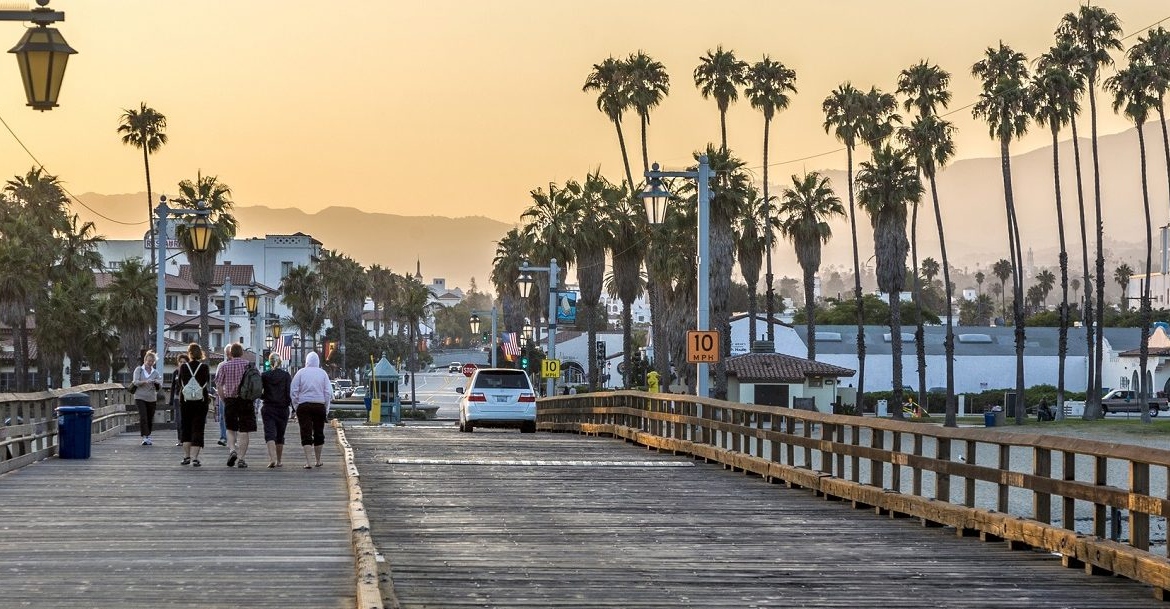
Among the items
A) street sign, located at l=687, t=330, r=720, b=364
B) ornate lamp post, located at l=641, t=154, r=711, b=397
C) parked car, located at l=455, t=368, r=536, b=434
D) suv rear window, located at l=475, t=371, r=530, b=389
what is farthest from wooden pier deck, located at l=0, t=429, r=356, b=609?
suv rear window, located at l=475, t=371, r=530, b=389

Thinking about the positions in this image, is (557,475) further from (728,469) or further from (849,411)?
(849,411)

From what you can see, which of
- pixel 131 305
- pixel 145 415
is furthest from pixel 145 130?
pixel 145 415

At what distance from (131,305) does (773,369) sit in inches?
1304

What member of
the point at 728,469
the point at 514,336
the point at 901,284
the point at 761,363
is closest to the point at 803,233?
the point at 901,284

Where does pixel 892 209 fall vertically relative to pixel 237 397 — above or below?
above

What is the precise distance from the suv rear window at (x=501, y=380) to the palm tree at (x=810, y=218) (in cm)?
5938

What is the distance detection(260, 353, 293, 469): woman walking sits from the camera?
919 inches

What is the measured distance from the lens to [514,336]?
84.1 metres

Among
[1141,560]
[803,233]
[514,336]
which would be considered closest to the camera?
[1141,560]

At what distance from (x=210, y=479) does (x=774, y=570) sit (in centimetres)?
1040

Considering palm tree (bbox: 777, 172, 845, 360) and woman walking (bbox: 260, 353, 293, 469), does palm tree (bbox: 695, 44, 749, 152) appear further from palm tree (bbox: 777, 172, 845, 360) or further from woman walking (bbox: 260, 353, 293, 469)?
woman walking (bbox: 260, 353, 293, 469)

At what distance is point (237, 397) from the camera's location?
23.0 meters

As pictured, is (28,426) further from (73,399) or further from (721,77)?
(721,77)

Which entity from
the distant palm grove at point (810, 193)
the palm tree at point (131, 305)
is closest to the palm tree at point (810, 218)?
the distant palm grove at point (810, 193)
